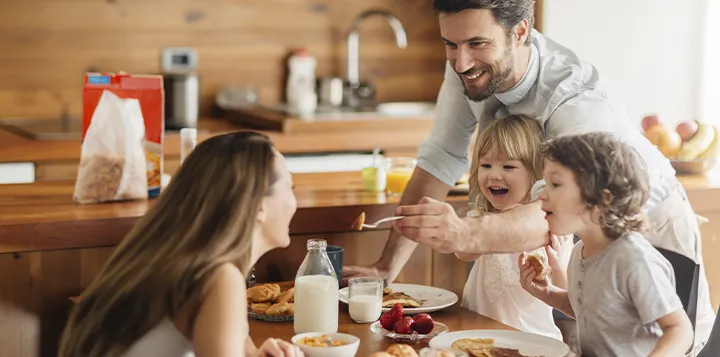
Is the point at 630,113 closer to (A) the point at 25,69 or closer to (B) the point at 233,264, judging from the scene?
(A) the point at 25,69

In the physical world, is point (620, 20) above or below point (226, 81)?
above

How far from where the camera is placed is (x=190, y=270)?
1706 mm

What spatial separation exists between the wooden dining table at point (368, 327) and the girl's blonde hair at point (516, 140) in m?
0.41

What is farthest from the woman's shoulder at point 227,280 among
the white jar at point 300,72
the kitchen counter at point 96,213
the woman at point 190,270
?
the white jar at point 300,72

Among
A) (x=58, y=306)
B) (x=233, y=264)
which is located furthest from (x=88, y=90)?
(x=233, y=264)

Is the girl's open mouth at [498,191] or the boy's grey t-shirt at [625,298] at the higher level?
the girl's open mouth at [498,191]

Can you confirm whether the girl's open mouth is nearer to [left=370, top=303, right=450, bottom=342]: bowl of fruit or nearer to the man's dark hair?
the man's dark hair

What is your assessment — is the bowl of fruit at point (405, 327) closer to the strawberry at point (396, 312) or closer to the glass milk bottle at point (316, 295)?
the strawberry at point (396, 312)

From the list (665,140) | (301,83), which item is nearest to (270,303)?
(665,140)

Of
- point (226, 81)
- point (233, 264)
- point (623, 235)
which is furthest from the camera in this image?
point (226, 81)

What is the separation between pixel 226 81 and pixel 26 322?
2.61m

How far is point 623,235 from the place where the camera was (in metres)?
1.95

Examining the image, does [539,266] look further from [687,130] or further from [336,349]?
[687,130]

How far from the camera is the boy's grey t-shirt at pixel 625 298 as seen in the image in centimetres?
189
